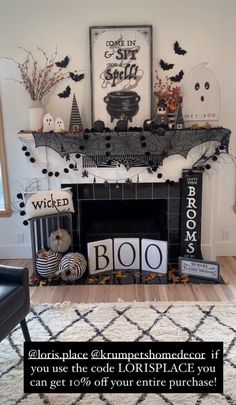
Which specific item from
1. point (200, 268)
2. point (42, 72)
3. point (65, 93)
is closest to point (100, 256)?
point (200, 268)

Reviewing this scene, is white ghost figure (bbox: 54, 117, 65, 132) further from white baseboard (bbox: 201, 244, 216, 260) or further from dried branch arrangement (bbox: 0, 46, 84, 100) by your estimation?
white baseboard (bbox: 201, 244, 216, 260)

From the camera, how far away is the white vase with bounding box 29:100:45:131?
3.23 metres

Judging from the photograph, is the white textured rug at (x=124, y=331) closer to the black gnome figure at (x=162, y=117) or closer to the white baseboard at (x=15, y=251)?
the white baseboard at (x=15, y=251)

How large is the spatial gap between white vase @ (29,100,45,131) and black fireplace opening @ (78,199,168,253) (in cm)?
80

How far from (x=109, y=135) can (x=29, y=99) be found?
87 cm

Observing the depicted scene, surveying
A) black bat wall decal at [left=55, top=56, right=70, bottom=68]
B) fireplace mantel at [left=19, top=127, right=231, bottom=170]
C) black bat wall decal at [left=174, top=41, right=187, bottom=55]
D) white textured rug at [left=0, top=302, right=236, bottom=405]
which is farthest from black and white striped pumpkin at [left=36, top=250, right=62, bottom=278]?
black bat wall decal at [left=174, top=41, right=187, bottom=55]

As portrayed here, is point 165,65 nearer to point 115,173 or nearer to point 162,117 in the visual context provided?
point 162,117

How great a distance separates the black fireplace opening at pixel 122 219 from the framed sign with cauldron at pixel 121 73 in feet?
2.54

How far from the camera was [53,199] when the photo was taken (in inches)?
124

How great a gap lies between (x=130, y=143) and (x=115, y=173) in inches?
12.7

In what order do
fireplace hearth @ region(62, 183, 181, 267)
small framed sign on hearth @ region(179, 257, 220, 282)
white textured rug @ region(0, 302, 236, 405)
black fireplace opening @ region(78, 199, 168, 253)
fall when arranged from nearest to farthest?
white textured rug @ region(0, 302, 236, 405)
small framed sign on hearth @ region(179, 257, 220, 282)
fireplace hearth @ region(62, 183, 181, 267)
black fireplace opening @ region(78, 199, 168, 253)

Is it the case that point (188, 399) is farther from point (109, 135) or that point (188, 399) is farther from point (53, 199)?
point (109, 135)

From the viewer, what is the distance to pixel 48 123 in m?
3.20

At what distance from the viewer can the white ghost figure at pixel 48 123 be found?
3197 mm
